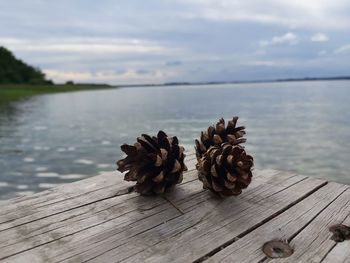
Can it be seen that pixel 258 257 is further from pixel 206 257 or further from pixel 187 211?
pixel 187 211

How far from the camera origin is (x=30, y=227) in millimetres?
1859

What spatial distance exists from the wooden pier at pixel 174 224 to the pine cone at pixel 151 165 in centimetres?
8

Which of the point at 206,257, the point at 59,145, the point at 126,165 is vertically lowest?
the point at 59,145

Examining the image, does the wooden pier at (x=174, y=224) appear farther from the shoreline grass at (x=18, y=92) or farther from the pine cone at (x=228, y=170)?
the shoreline grass at (x=18, y=92)

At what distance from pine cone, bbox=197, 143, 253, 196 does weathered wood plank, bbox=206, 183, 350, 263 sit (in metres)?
0.30

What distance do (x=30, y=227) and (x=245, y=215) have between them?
115 centimetres

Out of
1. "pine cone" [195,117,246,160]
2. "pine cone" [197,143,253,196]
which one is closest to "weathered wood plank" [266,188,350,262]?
"pine cone" [197,143,253,196]

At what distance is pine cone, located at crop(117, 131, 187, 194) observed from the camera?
2236 mm

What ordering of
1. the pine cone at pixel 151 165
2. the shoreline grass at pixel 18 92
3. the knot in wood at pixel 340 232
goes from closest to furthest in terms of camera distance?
the knot in wood at pixel 340 232 < the pine cone at pixel 151 165 < the shoreline grass at pixel 18 92

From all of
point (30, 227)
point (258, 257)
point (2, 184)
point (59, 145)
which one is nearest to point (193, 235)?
point (258, 257)

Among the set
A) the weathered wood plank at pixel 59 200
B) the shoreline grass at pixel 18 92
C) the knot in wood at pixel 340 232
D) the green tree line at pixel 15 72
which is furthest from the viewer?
the green tree line at pixel 15 72

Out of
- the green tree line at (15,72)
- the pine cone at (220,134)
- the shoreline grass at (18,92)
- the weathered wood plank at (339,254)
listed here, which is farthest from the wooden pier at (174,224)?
the green tree line at (15,72)

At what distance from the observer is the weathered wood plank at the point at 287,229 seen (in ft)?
5.21

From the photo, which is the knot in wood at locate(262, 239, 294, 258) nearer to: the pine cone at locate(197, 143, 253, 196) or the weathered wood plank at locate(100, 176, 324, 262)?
the weathered wood plank at locate(100, 176, 324, 262)
